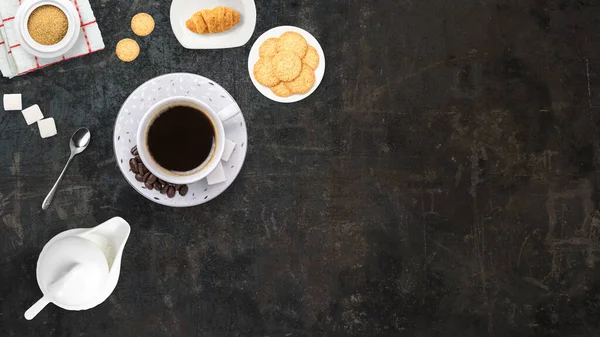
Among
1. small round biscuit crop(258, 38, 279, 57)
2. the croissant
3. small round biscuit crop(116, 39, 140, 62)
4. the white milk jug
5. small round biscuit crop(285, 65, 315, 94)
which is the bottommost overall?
the white milk jug

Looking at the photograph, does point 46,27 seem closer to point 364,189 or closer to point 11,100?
point 11,100

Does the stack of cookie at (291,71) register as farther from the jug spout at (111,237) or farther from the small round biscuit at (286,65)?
the jug spout at (111,237)

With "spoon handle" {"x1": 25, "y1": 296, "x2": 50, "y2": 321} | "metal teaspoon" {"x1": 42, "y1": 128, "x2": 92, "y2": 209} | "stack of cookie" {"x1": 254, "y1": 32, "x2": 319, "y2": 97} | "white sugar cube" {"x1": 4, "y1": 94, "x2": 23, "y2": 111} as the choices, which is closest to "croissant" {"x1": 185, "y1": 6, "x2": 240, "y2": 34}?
"stack of cookie" {"x1": 254, "y1": 32, "x2": 319, "y2": 97}

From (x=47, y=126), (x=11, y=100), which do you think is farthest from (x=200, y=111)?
(x=11, y=100)

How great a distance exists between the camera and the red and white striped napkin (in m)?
1.54

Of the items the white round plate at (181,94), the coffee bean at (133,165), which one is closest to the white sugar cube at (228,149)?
the white round plate at (181,94)

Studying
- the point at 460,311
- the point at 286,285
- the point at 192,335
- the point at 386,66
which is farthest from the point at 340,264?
the point at 386,66

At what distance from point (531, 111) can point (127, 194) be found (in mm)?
1326

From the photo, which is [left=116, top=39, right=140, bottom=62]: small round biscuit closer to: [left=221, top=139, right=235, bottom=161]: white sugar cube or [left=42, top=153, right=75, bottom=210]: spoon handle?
[left=42, top=153, right=75, bottom=210]: spoon handle

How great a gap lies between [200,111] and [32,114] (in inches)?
23.8

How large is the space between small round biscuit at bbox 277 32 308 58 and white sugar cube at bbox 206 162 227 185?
448mm

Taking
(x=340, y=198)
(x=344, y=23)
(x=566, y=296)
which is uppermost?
(x=344, y=23)

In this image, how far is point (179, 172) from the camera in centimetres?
138

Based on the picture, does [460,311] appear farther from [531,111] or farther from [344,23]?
[344,23]
